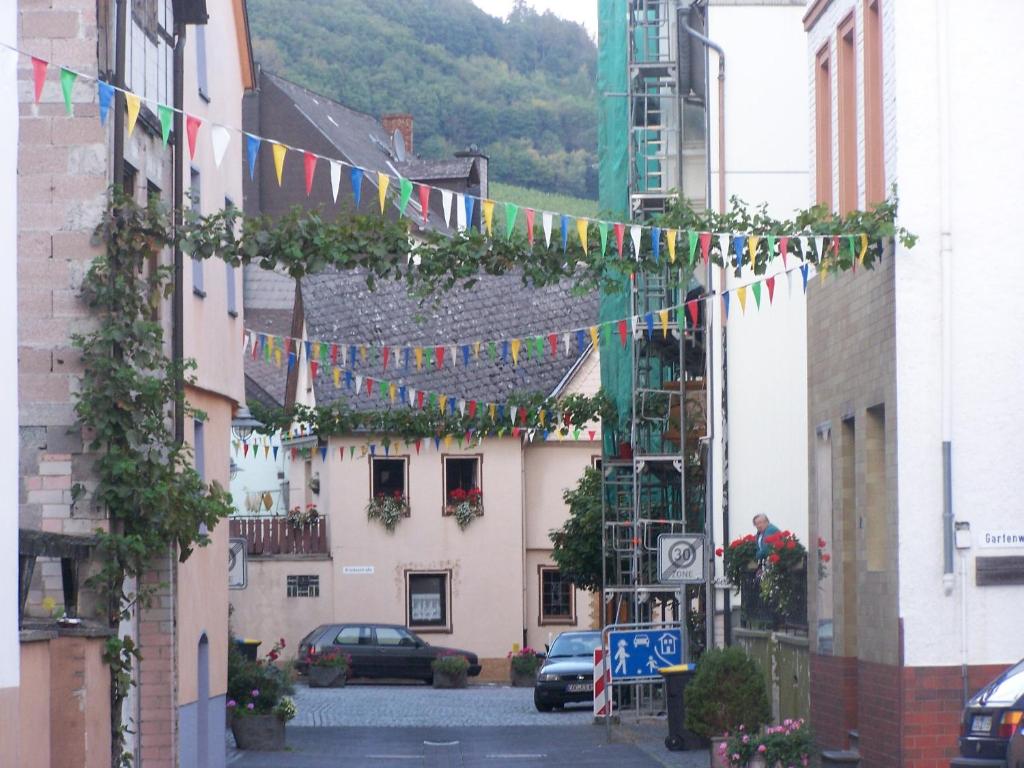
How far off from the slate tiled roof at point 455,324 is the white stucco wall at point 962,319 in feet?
103

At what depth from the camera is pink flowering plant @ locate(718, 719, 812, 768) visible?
655 inches

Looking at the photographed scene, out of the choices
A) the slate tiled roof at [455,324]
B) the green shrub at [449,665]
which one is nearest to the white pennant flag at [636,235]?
the green shrub at [449,665]

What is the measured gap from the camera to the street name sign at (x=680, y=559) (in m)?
23.9

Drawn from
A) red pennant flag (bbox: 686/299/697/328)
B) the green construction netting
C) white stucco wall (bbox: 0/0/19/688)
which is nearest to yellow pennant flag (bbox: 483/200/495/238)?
white stucco wall (bbox: 0/0/19/688)

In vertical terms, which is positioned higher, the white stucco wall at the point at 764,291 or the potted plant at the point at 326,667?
the white stucco wall at the point at 764,291

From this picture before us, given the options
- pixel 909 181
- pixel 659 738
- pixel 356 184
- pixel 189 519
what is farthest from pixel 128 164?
pixel 659 738

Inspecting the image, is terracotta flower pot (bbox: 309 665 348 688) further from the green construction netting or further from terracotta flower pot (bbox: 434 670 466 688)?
the green construction netting

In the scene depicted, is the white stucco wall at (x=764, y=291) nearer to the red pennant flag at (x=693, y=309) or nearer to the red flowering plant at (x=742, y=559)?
the red pennant flag at (x=693, y=309)

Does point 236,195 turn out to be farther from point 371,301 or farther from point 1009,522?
point 371,301

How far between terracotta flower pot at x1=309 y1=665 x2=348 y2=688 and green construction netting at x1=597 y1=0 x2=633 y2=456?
36.4 feet

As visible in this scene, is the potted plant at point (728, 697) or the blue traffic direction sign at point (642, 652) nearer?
the potted plant at point (728, 697)

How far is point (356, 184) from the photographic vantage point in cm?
1366

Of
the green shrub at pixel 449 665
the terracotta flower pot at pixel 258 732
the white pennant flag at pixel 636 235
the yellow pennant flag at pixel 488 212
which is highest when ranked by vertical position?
the yellow pennant flag at pixel 488 212

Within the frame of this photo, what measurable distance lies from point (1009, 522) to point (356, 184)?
5.86 metres
